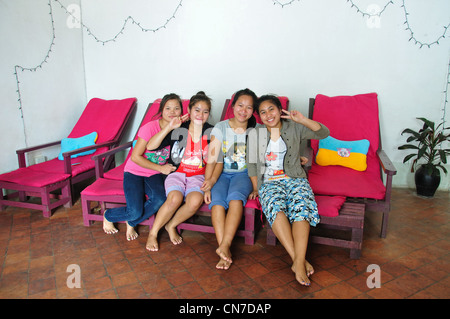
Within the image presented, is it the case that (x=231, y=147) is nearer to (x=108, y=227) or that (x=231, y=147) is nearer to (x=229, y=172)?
(x=229, y=172)

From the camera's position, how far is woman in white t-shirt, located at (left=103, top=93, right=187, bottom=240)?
2307mm

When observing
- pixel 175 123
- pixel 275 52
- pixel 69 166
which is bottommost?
pixel 69 166

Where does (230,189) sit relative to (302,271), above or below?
above

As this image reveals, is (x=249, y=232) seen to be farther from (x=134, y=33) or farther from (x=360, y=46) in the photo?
(x=134, y=33)

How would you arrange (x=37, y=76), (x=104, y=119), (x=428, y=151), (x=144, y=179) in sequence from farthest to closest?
(x=104, y=119)
(x=37, y=76)
(x=428, y=151)
(x=144, y=179)

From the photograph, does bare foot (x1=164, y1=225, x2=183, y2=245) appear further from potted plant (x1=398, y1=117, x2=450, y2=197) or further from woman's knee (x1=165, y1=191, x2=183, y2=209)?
potted plant (x1=398, y1=117, x2=450, y2=197)

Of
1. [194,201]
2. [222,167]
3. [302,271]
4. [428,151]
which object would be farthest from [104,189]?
[428,151]

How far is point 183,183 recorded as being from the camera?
7.78 feet

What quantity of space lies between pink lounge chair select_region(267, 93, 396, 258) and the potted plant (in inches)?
20.9

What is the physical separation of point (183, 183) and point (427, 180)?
2.46m

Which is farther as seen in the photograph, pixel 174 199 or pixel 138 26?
pixel 138 26

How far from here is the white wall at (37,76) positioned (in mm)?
3172

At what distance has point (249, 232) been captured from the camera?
2258mm
